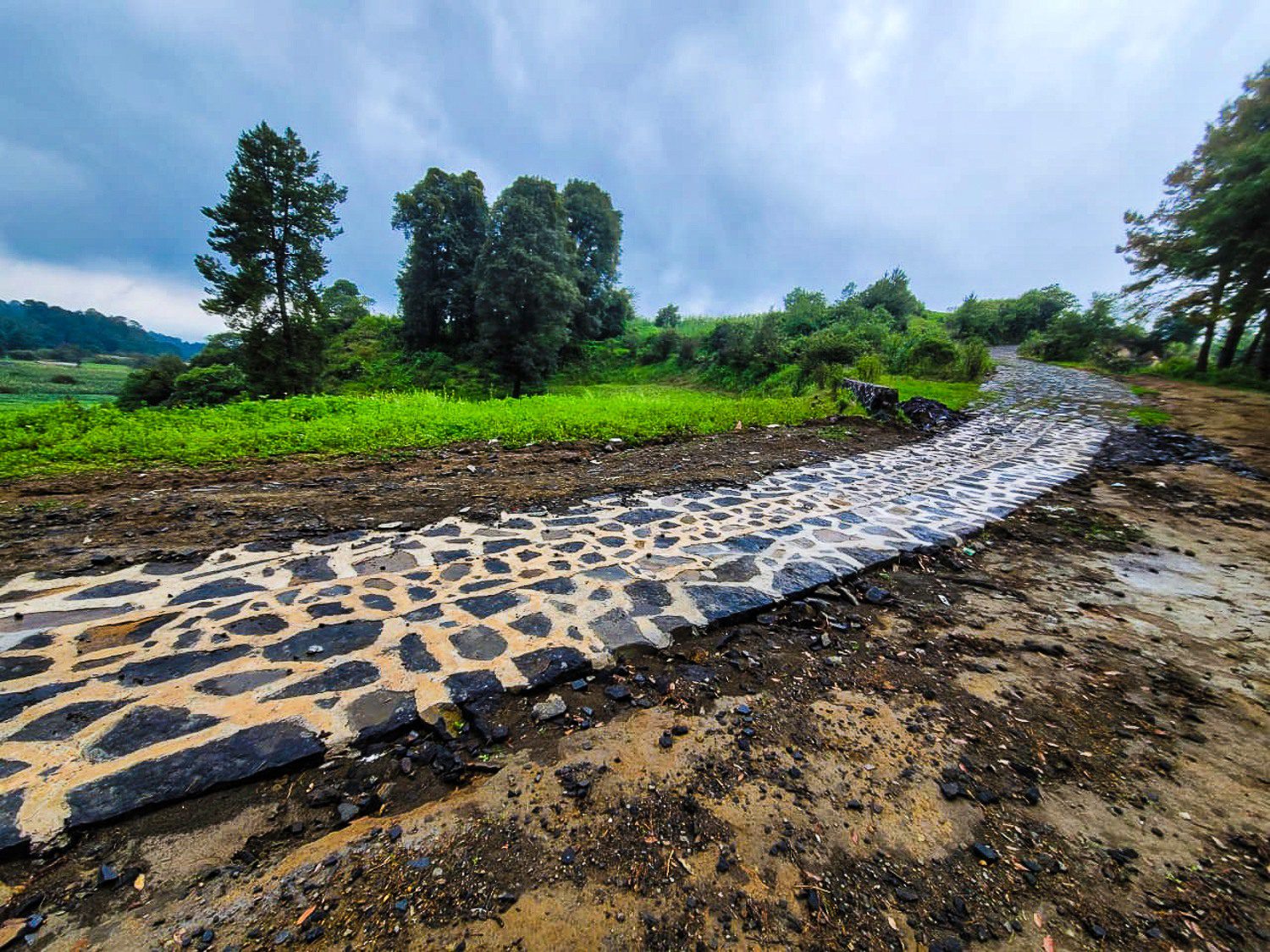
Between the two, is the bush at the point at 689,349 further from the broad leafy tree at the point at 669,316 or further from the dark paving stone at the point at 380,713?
the dark paving stone at the point at 380,713

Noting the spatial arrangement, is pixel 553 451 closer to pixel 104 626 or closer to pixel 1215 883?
pixel 104 626

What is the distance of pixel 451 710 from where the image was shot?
2.03 meters

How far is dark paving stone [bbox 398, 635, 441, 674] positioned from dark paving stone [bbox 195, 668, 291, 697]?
0.50 metres

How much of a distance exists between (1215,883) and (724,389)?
2060 cm

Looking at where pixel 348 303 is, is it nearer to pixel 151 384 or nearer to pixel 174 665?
pixel 151 384

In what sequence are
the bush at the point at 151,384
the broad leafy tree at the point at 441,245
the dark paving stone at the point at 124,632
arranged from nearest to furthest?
1. the dark paving stone at the point at 124,632
2. the bush at the point at 151,384
3. the broad leafy tree at the point at 441,245

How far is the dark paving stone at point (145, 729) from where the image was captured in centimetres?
173

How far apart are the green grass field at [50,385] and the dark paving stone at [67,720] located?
9956mm

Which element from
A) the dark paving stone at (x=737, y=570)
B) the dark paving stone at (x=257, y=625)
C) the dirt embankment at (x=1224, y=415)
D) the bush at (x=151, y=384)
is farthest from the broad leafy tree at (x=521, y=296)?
the dirt embankment at (x=1224, y=415)

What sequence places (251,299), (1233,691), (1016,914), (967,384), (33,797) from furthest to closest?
(967,384)
(251,299)
(1233,691)
(33,797)
(1016,914)

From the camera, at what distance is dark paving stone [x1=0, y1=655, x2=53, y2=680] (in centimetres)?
203

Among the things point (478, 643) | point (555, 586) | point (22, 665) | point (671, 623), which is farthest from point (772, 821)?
point (22, 665)

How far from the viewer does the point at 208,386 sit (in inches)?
664

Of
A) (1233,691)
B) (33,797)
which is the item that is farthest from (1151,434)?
(33,797)
